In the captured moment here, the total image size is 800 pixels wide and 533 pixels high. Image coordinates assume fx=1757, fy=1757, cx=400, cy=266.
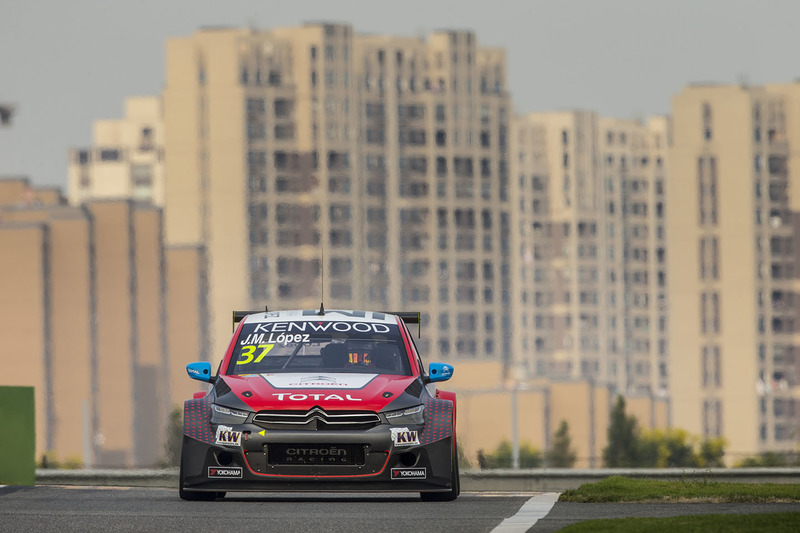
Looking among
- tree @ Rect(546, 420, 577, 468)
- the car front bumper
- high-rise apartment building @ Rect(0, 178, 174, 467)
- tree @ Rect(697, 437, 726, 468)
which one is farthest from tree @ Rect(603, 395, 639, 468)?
the car front bumper

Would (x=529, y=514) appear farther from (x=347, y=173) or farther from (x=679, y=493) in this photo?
(x=347, y=173)

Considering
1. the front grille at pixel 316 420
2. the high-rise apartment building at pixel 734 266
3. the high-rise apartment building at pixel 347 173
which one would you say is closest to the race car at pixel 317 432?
the front grille at pixel 316 420

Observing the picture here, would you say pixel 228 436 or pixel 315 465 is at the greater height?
pixel 228 436

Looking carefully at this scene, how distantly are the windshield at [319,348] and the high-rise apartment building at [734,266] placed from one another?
16588 cm

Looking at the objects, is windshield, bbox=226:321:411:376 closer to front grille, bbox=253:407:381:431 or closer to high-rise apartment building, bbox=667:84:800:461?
front grille, bbox=253:407:381:431

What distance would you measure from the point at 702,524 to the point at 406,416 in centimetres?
273

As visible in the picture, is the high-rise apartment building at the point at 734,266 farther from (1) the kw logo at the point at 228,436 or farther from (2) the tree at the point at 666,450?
(1) the kw logo at the point at 228,436

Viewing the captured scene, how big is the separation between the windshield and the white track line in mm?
1478

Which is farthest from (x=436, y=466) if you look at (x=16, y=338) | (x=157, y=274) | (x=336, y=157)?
(x=336, y=157)

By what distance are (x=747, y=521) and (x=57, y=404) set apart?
122m

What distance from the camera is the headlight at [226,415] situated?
42.1 feet

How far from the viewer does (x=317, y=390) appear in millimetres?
12898

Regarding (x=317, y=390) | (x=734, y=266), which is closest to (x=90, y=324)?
(x=734, y=266)

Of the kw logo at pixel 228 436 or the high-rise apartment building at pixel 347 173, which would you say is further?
the high-rise apartment building at pixel 347 173
